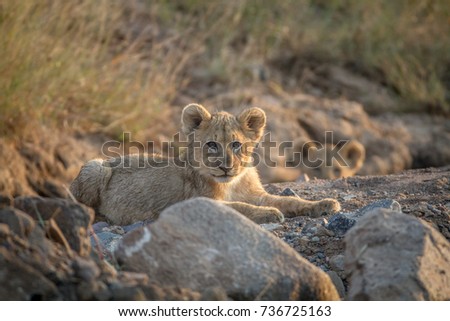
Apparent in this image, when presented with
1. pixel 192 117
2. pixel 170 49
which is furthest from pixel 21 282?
pixel 170 49

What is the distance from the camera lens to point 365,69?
15016mm

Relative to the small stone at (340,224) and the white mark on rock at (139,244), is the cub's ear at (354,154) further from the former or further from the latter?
the white mark on rock at (139,244)

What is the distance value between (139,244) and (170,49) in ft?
29.0

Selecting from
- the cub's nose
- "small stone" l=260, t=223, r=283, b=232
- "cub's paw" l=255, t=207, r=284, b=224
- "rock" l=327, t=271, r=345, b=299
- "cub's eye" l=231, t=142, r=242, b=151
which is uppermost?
"cub's eye" l=231, t=142, r=242, b=151

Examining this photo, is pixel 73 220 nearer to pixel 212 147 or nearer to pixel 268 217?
pixel 268 217

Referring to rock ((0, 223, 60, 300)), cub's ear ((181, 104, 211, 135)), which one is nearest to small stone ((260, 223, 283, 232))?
cub's ear ((181, 104, 211, 135))

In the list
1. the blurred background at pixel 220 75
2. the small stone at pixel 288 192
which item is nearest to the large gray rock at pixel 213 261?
the small stone at pixel 288 192

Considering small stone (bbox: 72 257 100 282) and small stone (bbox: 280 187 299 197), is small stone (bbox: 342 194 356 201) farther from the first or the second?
small stone (bbox: 72 257 100 282)

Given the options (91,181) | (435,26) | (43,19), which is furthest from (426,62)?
(91,181)

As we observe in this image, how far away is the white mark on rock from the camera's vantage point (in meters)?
4.60

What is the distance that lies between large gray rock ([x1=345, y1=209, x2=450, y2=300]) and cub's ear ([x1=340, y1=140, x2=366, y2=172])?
7593mm

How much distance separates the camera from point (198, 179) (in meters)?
7.17

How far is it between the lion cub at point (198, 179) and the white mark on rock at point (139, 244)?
1.95m
